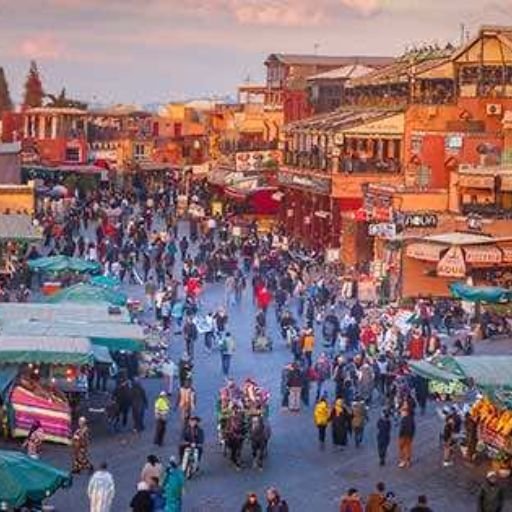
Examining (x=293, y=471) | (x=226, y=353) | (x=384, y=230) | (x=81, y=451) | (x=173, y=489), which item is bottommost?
(x=293, y=471)

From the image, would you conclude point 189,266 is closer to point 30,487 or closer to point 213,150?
point 30,487

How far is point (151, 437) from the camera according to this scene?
2591 cm

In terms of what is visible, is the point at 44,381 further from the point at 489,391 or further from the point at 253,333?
the point at 253,333

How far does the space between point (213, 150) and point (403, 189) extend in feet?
153

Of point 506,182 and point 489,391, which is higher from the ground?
point 506,182

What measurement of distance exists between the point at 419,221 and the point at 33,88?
3524 inches

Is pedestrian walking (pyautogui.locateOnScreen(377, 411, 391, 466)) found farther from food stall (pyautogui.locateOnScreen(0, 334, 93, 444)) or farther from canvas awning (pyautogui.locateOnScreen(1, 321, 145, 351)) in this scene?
canvas awning (pyautogui.locateOnScreen(1, 321, 145, 351))

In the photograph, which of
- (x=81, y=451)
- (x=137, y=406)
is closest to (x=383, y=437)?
(x=137, y=406)

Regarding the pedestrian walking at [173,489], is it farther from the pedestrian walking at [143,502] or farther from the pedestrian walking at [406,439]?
the pedestrian walking at [406,439]

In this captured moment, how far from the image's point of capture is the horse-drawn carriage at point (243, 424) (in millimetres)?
24062

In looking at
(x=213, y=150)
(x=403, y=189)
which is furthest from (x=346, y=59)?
(x=403, y=189)

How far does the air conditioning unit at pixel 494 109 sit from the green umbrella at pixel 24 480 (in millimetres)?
38886

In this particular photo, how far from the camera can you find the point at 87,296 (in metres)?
34.1

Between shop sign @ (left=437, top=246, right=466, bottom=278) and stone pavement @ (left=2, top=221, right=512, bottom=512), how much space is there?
1192cm
